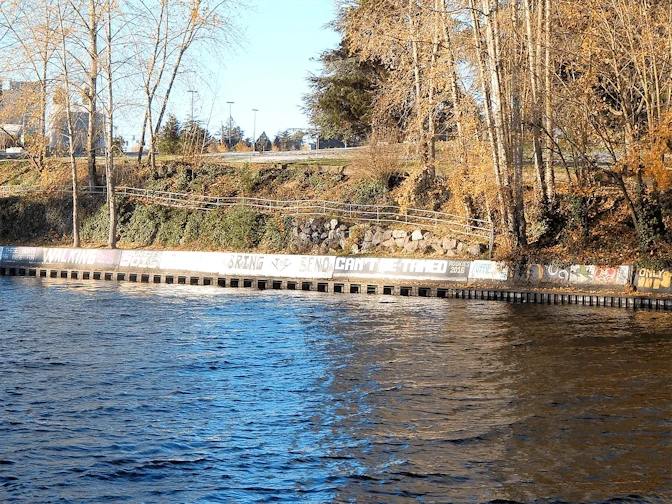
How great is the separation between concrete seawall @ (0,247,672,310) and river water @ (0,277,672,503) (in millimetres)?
3209

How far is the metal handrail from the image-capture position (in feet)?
135

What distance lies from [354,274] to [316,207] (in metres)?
10.1

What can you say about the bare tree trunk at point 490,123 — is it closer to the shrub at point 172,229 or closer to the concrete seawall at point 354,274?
the concrete seawall at point 354,274

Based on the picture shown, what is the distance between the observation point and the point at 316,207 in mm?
47156

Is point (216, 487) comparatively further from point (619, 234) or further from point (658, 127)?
point (619, 234)

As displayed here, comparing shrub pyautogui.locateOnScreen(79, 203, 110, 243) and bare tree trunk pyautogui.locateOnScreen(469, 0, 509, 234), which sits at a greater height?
bare tree trunk pyautogui.locateOnScreen(469, 0, 509, 234)

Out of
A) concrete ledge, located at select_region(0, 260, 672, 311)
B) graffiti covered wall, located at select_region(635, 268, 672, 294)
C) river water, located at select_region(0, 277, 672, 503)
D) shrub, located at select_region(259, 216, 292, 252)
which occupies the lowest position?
river water, located at select_region(0, 277, 672, 503)

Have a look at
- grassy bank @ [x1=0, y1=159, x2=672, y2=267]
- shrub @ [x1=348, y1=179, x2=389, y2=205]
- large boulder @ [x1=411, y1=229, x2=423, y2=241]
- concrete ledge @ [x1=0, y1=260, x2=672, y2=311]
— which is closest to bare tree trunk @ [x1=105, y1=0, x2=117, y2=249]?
grassy bank @ [x1=0, y1=159, x2=672, y2=267]

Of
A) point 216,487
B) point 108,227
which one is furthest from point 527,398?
point 108,227

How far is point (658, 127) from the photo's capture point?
32062 millimetres

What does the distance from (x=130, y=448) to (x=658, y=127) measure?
24.8 metres

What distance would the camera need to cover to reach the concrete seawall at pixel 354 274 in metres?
32.5

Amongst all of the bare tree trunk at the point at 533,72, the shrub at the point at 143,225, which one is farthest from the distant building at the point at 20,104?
the bare tree trunk at the point at 533,72

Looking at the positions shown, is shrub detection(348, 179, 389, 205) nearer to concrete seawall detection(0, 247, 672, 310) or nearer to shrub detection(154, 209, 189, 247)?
concrete seawall detection(0, 247, 672, 310)
